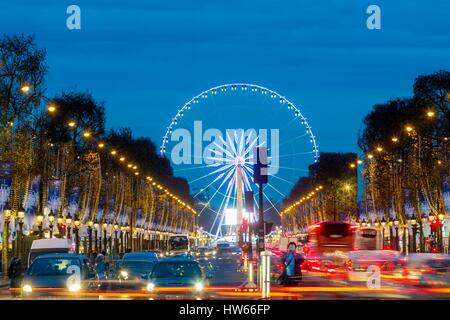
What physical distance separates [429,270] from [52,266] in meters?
16.9

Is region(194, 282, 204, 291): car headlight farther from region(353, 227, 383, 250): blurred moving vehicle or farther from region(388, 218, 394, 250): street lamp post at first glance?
region(388, 218, 394, 250): street lamp post

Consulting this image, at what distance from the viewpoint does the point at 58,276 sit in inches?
1453

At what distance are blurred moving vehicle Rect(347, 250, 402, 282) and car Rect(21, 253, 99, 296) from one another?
2454 cm

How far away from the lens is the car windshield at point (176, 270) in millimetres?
34906

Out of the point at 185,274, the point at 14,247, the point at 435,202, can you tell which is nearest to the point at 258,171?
the point at 185,274

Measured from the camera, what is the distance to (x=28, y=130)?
8356cm

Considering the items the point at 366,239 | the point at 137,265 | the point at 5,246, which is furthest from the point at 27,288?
the point at 366,239

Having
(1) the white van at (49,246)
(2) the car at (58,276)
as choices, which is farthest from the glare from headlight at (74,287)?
(1) the white van at (49,246)

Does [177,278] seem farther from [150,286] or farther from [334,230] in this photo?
[334,230]

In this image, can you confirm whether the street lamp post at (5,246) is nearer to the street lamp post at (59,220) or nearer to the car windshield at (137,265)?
the street lamp post at (59,220)

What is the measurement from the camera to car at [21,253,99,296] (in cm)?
3569

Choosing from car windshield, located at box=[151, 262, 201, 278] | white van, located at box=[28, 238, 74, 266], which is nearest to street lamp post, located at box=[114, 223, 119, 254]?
white van, located at box=[28, 238, 74, 266]
